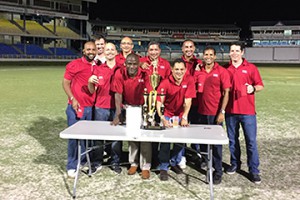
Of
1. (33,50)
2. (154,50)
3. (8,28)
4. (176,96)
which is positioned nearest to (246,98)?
(176,96)

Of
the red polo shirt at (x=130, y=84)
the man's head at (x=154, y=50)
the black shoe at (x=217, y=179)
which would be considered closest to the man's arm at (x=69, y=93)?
the red polo shirt at (x=130, y=84)

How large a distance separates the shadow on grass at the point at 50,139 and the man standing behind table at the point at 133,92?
122 cm

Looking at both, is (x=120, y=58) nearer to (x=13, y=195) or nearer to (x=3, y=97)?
(x=13, y=195)

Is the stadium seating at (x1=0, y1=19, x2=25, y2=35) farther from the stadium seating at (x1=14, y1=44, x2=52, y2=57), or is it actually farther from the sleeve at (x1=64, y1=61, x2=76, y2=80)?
the sleeve at (x1=64, y1=61, x2=76, y2=80)

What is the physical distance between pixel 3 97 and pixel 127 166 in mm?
9006

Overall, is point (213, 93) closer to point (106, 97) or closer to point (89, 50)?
point (106, 97)

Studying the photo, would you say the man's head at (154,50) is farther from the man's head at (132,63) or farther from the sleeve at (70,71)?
the sleeve at (70,71)

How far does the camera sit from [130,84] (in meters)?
4.53

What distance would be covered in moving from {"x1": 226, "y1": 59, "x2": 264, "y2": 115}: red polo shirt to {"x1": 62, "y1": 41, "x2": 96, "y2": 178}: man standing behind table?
205cm

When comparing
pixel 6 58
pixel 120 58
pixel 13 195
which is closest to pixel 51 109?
pixel 120 58

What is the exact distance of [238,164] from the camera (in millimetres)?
4832

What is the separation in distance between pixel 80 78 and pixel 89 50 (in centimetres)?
43

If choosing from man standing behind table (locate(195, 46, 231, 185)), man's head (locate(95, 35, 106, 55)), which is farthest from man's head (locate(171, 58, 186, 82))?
man's head (locate(95, 35, 106, 55))

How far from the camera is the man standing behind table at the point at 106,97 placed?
4.74 metres
